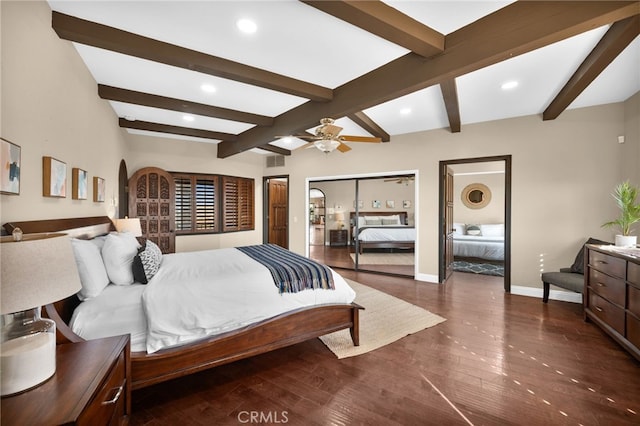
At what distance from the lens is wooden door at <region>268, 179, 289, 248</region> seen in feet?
24.2

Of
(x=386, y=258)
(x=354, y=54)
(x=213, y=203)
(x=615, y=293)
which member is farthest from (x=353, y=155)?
(x=615, y=293)

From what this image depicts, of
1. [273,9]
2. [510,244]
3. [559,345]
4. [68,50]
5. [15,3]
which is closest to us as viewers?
[15,3]

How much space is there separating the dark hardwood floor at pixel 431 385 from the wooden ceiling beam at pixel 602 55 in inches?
106

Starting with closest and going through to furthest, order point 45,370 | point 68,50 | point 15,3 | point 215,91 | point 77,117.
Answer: point 45,370, point 15,3, point 68,50, point 77,117, point 215,91

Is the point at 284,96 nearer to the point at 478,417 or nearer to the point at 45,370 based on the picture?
the point at 45,370

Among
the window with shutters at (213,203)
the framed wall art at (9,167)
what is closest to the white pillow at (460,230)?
the window with shutters at (213,203)

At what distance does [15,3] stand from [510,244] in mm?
5846

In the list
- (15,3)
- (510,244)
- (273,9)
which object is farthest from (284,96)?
(510,244)

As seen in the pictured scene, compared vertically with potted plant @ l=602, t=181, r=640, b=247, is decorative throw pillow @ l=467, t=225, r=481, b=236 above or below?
below

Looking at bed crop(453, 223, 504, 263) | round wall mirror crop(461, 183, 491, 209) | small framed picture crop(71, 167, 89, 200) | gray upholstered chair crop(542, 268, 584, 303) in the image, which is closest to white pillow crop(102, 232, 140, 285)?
small framed picture crop(71, 167, 89, 200)

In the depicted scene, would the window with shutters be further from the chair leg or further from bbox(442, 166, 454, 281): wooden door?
the chair leg

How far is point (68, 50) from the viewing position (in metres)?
2.37

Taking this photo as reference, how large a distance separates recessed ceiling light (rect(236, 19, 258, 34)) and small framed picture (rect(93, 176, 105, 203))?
7.68 ft

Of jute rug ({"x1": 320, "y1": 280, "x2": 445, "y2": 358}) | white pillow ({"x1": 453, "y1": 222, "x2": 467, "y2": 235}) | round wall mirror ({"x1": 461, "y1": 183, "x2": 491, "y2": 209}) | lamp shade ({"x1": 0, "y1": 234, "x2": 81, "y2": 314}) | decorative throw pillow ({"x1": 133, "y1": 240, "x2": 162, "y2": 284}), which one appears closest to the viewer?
lamp shade ({"x1": 0, "y1": 234, "x2": 81, "y2": 314})
